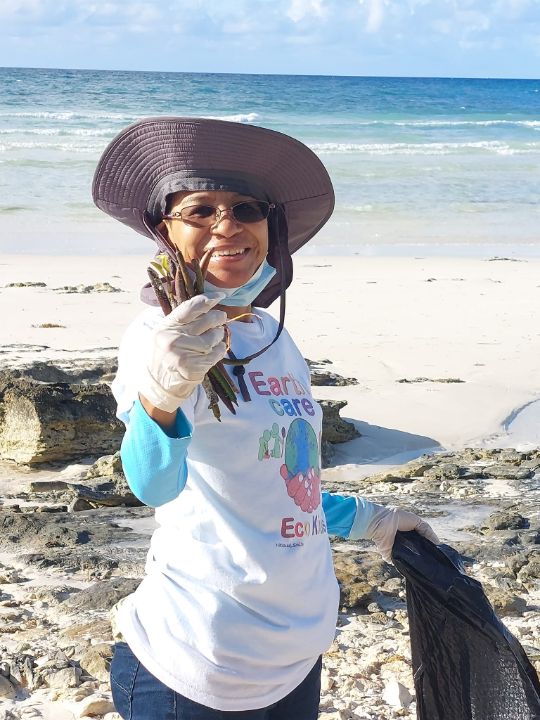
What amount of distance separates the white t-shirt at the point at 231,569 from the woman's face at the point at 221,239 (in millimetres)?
160

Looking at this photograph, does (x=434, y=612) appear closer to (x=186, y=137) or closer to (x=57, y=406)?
(x=186, y=137)

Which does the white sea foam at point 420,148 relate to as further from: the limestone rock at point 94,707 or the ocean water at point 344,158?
the limestone rock at point 94,707

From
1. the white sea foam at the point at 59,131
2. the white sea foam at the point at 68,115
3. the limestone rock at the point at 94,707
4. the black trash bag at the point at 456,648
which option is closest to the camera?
the black trash bag at the point at 456,648

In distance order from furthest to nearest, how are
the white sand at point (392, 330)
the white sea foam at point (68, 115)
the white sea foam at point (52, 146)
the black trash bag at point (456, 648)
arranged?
the white sea foam at point (68, 115), the white sea foam at point (52, 146), the white sand at point (392, 330), the black trash bag at point (456, 648)

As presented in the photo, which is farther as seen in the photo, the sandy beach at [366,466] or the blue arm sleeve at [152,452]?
the sandy beach at [366,466]

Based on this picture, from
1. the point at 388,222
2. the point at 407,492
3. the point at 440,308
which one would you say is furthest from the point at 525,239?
the point at 407,492

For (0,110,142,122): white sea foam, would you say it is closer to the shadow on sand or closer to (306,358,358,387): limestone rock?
A: (306,358,358,387): limestone rock

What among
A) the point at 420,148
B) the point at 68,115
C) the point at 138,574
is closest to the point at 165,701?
the point at 138,574

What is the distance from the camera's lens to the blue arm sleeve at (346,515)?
2.22 metres

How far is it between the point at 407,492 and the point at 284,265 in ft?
9.90

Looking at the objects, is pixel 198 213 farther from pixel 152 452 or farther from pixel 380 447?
pixel 380 447

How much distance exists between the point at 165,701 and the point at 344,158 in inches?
995

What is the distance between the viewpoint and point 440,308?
10.1m

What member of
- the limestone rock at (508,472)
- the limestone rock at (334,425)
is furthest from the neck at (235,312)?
the limestone rock at (334,425)
